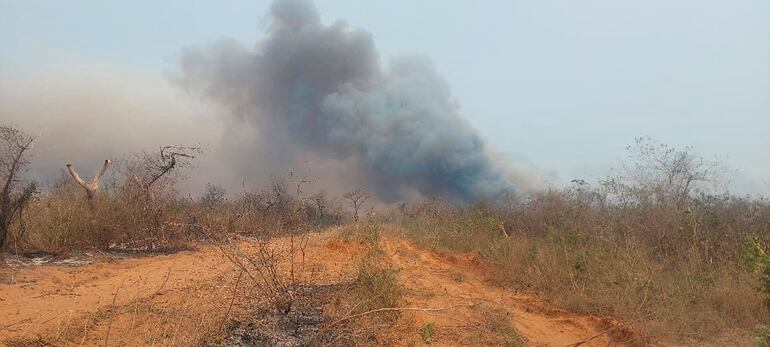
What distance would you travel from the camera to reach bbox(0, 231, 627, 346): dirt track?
15.5 ft

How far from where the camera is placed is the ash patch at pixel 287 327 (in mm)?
4652

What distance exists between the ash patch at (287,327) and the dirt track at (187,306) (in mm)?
215

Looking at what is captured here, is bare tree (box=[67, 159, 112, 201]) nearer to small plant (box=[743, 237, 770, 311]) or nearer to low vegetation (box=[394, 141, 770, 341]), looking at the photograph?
low vegetation (box=[394, 141, 770, 341])

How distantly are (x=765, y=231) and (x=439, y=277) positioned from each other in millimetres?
4603

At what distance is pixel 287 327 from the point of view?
16.5 feet

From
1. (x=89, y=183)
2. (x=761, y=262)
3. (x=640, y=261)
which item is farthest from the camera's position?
(x=89, y=183)

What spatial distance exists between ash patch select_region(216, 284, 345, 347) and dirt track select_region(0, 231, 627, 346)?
0.70 ft

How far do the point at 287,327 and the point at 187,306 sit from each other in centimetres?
110

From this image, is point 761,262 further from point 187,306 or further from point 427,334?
point 187,306

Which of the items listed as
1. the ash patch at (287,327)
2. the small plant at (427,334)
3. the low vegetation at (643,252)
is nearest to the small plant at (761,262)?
the low vegetation at (643,252)

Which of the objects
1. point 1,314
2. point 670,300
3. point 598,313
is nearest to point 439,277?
point 598,313

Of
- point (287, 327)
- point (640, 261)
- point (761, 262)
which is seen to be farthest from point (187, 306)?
point (640, 261)

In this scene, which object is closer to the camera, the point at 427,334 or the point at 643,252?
the point at 427,334

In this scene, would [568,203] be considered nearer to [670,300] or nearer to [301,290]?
[670,300]
